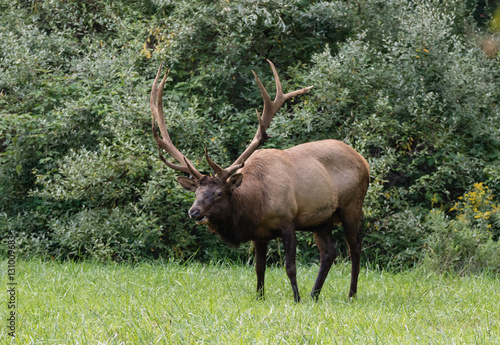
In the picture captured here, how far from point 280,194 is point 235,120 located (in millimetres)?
4346

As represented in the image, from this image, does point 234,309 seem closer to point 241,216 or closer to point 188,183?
point 241,216

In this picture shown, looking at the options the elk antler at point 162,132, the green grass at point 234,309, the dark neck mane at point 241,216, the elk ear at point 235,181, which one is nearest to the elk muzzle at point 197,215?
the dark neck mane at point 241,216

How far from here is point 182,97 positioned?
34.9 feet

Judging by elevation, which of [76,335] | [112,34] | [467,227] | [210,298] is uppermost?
[112,34]

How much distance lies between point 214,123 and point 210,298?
5.05m

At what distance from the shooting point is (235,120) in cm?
1066

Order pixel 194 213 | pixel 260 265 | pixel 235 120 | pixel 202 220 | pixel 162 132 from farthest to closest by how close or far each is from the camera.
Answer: pixel 235 120, pixel 162 132, pixel 260 265, pixel 202 220, pixel 194 213

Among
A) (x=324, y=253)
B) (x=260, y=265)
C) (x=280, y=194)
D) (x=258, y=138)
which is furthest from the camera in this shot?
(x=324, y=253)

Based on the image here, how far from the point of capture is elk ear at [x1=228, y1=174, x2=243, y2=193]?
6.32 meters

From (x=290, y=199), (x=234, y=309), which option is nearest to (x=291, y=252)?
(x=290, y=199)

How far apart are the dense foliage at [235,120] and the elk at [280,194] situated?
2276mm

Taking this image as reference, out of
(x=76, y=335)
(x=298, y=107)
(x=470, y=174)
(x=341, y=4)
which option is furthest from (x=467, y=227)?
(x=76, y=335)

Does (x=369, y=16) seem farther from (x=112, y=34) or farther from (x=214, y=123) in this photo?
(x=112, y=34)

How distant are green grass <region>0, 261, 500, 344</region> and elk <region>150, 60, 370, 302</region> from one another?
569 millimetres
